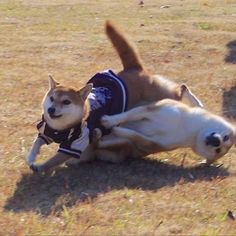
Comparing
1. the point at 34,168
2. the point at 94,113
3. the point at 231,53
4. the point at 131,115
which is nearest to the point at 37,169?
the point at 34,168

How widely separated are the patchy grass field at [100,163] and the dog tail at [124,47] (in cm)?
76

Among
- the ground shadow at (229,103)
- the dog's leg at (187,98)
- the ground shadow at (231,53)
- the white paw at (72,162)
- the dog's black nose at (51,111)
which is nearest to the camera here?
the dog's black nose at (51,111)

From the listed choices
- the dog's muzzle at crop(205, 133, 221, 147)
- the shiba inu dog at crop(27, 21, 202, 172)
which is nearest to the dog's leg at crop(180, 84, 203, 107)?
the shiba inu dog at crop(27, 21, 202, 172)

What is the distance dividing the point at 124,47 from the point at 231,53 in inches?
176

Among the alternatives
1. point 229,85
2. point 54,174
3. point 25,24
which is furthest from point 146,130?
point 25,24

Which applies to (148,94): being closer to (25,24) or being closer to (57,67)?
(57,67)

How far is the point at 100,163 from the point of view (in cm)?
556

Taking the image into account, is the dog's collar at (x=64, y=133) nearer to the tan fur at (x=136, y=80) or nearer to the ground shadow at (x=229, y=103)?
the tan fur at (x=136, y=80)

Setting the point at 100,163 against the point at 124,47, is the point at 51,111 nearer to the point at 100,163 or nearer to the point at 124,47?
the point at 100,163

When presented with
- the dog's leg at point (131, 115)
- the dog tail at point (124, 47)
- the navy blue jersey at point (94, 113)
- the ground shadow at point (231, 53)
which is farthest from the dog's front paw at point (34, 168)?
the ground shadow at point (231, 53)

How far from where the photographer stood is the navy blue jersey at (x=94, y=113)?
518 cm

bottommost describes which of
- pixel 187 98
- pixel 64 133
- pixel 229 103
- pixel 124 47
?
pixel 229 103

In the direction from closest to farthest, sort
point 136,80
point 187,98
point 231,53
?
point 136,80 < point 187,98 < point 231,53

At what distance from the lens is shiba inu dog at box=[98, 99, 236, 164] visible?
17.8 feet
